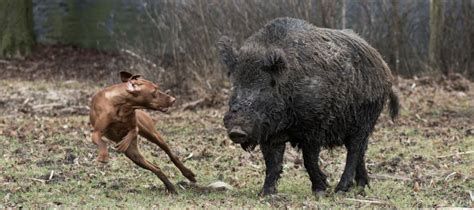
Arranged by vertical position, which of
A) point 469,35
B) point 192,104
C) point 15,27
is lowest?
point 15,27

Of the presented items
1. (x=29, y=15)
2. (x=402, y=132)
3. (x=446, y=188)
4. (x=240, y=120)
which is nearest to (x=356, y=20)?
(x=402, y=132)

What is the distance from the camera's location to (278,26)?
8.81 metres

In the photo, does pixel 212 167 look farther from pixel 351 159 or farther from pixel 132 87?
pixel 132 87

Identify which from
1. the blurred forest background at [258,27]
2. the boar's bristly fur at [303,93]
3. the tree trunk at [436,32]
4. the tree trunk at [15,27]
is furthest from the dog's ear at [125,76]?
the tree trunk at [15,27]

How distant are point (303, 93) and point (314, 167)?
2.66 ft

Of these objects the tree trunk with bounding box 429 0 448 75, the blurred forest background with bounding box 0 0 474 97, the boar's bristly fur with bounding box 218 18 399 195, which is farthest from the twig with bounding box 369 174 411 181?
the tree trunk with bounding box 429 0 448 75

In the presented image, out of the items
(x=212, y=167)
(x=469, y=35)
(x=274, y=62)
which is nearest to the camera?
(x=274, y=62)

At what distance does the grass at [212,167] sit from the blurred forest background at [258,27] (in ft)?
7.14

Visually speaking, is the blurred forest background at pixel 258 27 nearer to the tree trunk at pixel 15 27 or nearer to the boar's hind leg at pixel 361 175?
the tree trunk at pixel 15 27

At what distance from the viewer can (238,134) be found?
787 centimetres

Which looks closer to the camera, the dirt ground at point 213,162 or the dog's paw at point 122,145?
the dog's paw at point 122,145

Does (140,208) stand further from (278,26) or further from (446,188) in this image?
(446,188)

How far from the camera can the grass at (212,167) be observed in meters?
8.55

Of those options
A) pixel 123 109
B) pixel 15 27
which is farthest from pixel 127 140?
pixel 15 27
